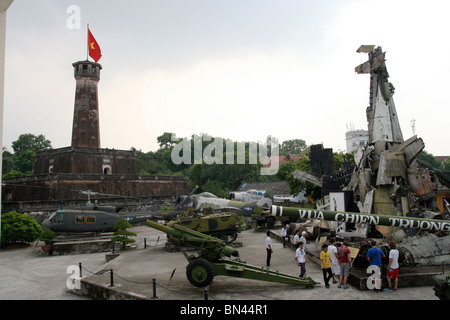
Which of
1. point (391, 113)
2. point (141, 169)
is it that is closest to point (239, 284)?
point (391, 113)

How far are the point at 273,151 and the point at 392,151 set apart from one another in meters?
51.7

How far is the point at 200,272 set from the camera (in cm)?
1003

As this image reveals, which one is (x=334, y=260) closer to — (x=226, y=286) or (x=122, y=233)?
(x=226, y=286)

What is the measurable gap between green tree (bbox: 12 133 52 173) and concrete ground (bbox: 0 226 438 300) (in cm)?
A: 4764

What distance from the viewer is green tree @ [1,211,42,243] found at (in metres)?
22.0

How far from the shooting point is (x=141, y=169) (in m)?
73.3

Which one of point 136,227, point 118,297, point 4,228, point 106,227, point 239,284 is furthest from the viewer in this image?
point 136,227

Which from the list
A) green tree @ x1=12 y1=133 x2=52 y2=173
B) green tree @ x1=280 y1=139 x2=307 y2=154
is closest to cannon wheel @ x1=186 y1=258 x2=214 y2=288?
green tree @ x1=12 y1=133 x2=52 y2=173

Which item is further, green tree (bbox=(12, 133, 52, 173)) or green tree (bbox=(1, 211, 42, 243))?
green tree (bbox=(12, 133, 52, 173))

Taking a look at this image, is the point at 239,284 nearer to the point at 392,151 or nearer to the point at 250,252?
the point at 250,252

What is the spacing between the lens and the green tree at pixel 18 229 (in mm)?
21984

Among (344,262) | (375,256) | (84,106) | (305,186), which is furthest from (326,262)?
(84,106)

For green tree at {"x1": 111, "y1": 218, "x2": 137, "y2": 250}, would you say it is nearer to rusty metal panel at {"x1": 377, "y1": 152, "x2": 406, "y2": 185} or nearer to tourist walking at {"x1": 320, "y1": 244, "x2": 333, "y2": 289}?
tourist walking at {"x1": 320, "y1": 244, "x2": 333, "y2": 289}

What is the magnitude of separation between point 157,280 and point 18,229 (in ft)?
50.8
